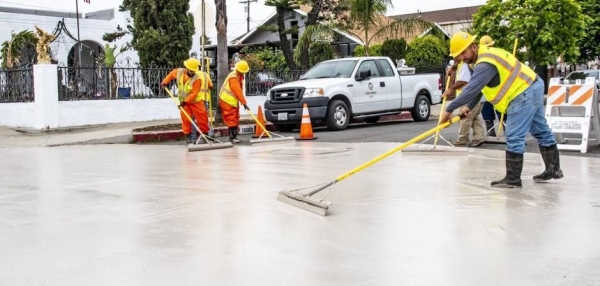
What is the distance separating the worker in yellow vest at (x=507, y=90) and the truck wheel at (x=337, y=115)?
7784mm

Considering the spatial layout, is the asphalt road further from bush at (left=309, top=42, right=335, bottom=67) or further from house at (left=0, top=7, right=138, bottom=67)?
house at (left=0, top=7, right=138, bottom=67)

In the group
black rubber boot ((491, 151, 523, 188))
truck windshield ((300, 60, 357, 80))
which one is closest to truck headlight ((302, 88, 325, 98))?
truck windshield ((300, 60, 357, 80))

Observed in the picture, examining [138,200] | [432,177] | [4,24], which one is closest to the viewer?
[138,200]

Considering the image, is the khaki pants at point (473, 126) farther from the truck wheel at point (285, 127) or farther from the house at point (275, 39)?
the house at point (275, 39)

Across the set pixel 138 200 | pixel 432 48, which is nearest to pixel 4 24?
pixel 432 48

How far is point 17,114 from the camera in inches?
651

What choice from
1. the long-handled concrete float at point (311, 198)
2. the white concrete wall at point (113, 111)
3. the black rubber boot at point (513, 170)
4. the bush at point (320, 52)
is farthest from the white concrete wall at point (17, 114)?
the bush at point (320, 52)

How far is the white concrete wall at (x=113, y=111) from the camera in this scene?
53.8ft

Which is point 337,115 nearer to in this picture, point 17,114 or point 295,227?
point 17,114

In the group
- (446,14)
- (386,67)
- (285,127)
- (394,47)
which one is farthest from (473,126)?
(446,14)

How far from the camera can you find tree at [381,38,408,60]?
85.1 feet

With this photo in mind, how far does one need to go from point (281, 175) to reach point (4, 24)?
20.7m

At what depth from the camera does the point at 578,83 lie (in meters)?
10.7

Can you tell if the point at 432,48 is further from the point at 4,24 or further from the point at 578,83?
the point at 578,83
